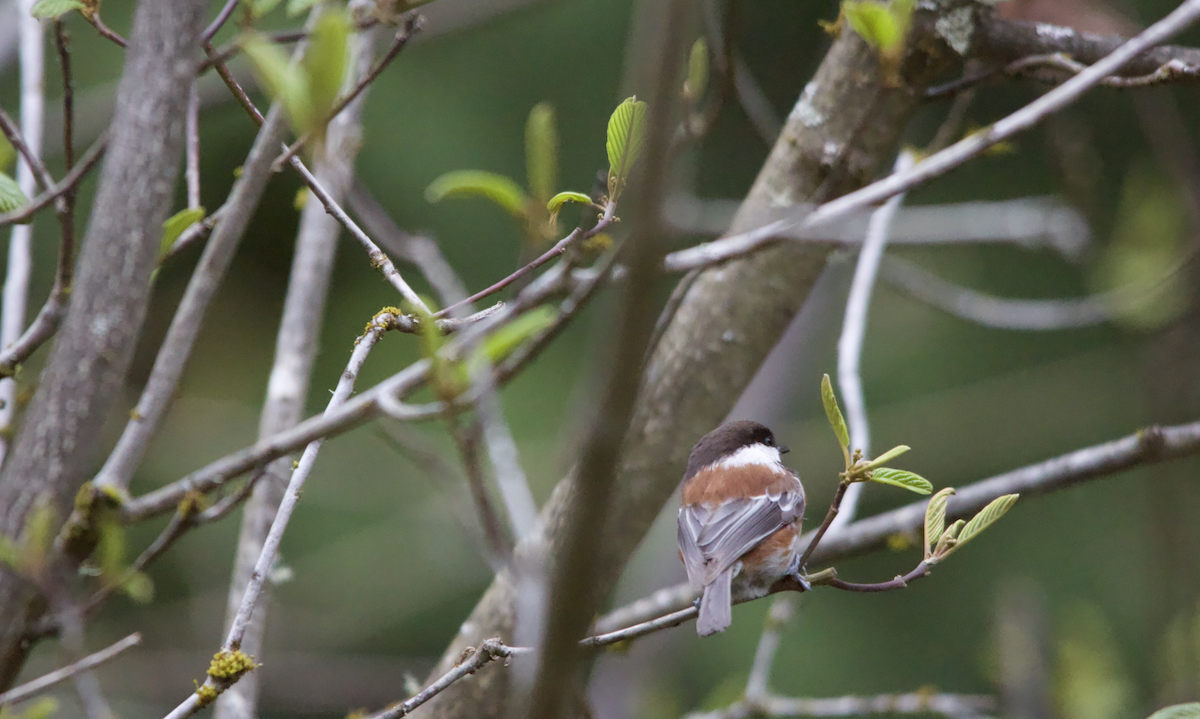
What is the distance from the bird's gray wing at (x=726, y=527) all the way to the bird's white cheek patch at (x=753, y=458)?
3.3 inches

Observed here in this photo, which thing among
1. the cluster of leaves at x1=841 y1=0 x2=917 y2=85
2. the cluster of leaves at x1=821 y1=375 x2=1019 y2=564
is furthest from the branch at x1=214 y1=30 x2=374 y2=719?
the cluster of leaves at x1=821 y1=375 x2=1019 y2=564

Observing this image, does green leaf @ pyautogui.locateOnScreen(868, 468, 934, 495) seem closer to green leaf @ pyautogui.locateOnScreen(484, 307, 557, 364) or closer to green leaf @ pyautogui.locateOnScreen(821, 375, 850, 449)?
green leaf @ pyautogui.locateOnScreen(821, 375, 850, 449)

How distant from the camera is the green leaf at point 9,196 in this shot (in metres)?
1.30

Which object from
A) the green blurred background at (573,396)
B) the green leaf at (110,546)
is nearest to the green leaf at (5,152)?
the green leaf at (110,546)

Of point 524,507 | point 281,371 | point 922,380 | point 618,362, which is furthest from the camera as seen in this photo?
point 922,380

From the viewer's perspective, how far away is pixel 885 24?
1.24 metres

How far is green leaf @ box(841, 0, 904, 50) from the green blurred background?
2.29 m

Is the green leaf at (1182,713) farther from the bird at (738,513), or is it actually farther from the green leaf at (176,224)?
the green leaf at (176,224)

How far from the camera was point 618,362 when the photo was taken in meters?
0.65

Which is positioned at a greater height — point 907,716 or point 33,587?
point 33,587

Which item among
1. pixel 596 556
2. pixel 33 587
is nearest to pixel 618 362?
pixel 596 556

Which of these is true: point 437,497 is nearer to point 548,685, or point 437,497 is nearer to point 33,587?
point 33,587

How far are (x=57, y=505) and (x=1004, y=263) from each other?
14.2 feet

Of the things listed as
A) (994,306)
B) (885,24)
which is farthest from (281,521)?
(994,306)
